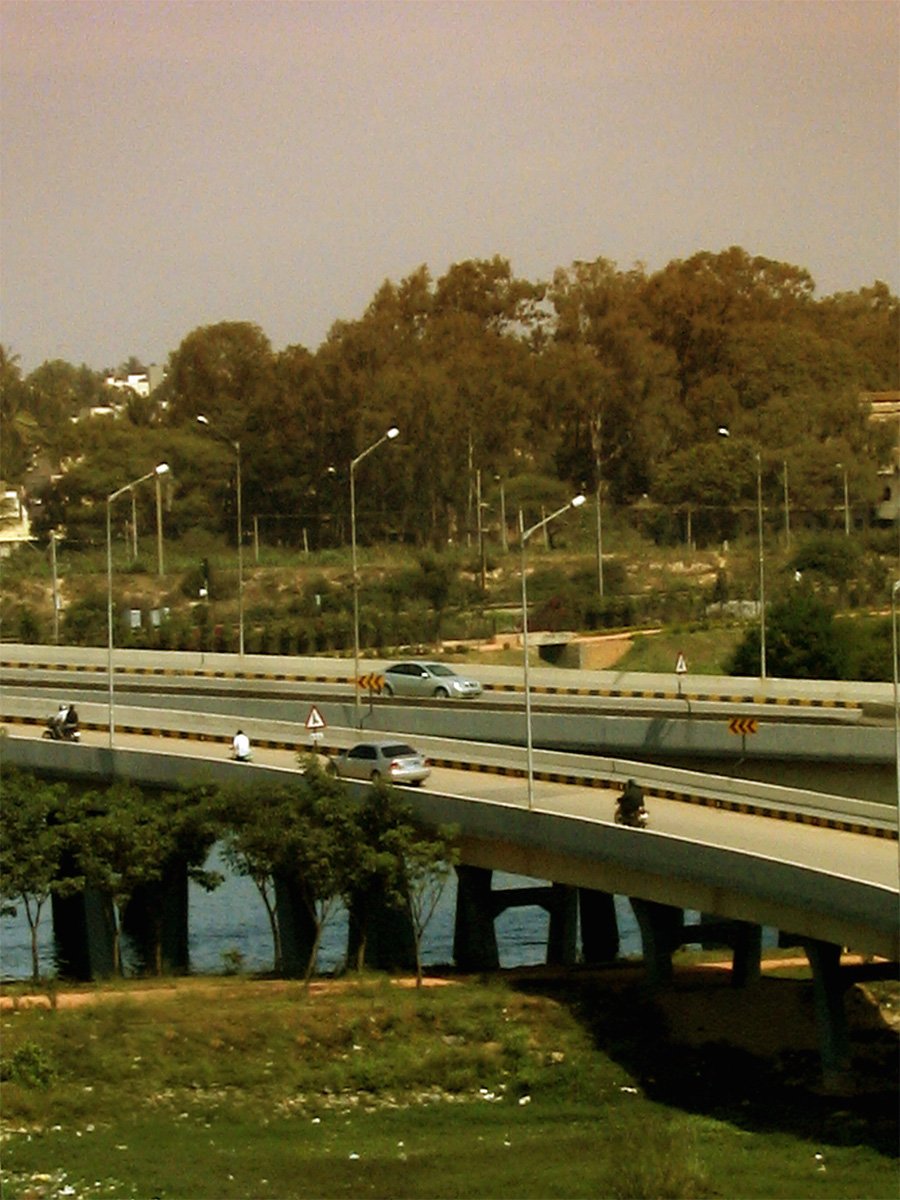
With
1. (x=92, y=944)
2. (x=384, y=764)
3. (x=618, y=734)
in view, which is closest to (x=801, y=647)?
(x=618, y=734)

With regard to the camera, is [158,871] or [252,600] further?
[252,600]

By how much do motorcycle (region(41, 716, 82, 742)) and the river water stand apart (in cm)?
270

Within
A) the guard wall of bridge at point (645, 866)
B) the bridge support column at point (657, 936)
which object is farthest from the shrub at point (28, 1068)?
the bridge support column at point (657, 936)

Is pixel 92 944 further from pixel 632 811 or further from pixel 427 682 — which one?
pixel 427 682

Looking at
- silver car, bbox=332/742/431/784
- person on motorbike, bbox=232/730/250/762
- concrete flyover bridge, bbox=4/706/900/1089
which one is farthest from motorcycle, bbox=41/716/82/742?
silver car, bbox=332/742/431/784

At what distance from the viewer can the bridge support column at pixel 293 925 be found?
31.5 metres

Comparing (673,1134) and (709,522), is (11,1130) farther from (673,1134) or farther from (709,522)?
(709,522)

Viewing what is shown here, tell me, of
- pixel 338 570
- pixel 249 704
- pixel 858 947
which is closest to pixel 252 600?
pixel 338 570

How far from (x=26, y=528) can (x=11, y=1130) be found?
62.8 m

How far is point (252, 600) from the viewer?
7075 centimetres

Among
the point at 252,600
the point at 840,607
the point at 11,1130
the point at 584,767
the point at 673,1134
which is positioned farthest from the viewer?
the point at 252,600

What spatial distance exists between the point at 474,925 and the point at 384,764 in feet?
8.26

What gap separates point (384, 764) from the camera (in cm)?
3241

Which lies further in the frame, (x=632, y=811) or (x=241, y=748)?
(x=241, y=748)
